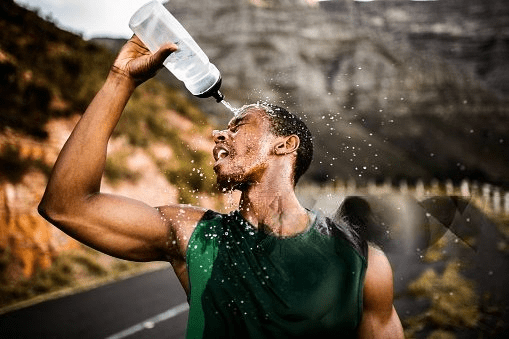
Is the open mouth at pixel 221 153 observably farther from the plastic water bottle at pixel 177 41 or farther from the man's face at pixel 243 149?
the plastic water bottle at pixel 177 41

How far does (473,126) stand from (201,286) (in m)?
42.3

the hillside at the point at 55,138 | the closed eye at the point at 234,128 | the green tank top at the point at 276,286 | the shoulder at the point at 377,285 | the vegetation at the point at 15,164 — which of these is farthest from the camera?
the vegetation at the point at 15,164

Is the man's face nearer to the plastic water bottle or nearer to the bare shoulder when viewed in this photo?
the bare shoulder

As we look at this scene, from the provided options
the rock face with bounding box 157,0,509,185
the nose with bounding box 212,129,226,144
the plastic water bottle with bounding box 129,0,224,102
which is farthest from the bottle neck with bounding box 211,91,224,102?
the rock face with bounding box 157,0,509,185

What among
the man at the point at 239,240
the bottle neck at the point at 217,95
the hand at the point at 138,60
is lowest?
the man at the point at 239,240

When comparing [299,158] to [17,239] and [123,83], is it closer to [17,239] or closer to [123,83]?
[123,83]

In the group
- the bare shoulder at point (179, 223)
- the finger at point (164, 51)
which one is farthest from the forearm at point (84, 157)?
the bare shoulder at point (179, 223)

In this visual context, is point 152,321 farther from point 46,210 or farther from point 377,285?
point 377,285

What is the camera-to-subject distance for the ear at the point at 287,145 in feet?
7.39

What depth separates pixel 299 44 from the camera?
137ft

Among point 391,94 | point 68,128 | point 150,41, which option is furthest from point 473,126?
point 150,41

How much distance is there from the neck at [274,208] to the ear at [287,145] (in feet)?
0.48

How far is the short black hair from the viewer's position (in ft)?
7.47

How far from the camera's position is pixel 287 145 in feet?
7.47
